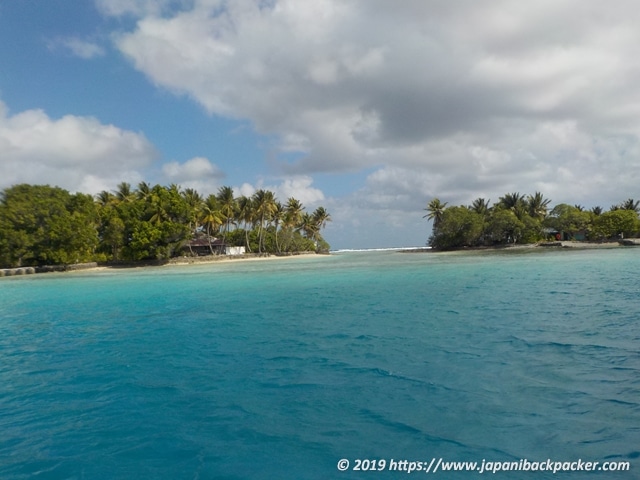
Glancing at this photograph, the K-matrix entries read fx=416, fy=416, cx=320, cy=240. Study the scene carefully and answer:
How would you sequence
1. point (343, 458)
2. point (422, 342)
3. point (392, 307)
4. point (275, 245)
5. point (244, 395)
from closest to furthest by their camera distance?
point (343, 458) → point (244, 395) → point (422, 342) → point (392, 307) → point (275, 245)

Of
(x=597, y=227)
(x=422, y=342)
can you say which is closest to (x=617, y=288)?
(x=422, y=342)

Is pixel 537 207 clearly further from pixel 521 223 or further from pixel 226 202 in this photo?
pixel 226 202

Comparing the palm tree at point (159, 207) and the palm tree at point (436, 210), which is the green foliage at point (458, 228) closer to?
the palm tree at point (436, 210)

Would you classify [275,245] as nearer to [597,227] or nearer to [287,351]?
[597,227]

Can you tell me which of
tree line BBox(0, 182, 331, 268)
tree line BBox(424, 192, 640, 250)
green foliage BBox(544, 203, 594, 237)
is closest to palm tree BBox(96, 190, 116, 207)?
tree line BBox(0, 182, 331, 268)

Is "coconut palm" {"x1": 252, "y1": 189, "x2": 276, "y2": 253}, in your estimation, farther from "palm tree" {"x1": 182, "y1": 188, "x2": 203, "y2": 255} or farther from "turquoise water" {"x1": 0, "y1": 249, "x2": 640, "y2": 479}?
"turquoise water" {"x1": 0, "y1": 249, "x2": 640, "y2": 479}
